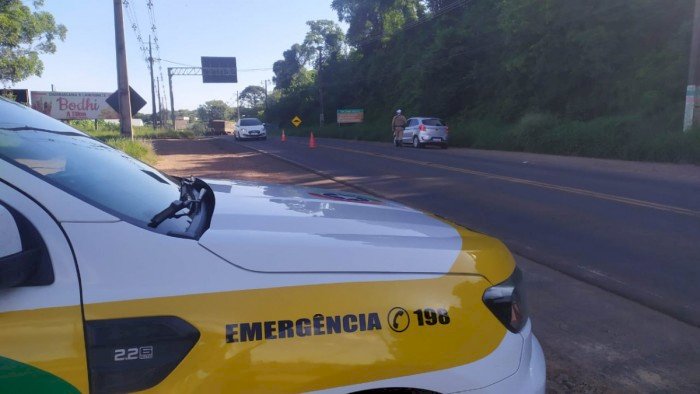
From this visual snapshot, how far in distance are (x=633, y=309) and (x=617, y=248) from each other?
223 centimetres

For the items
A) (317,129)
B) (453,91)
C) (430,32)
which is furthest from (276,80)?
(453,91)

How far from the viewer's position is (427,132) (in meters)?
29.4

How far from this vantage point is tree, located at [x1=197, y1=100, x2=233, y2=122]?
515 ft

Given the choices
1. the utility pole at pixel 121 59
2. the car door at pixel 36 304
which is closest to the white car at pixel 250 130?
the utility pole at pixel 121 59

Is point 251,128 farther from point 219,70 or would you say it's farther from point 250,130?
point 219,70

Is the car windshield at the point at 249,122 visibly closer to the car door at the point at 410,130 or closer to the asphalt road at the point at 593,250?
the car door at the point at 410,130

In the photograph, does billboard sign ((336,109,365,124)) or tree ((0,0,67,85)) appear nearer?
tree ((0,0,67,85))

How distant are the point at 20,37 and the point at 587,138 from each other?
26675 millimetres

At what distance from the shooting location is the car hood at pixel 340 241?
1.98 m

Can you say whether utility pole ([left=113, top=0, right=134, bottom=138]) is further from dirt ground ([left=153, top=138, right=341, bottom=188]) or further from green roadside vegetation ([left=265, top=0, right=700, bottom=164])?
green roadside vegetation ([left=265, top=0, right=700, bottom=164])

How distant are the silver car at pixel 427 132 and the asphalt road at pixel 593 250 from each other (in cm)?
1277

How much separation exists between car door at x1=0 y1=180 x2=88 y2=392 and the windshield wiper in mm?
377

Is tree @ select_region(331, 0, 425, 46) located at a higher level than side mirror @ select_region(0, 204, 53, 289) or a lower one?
higher

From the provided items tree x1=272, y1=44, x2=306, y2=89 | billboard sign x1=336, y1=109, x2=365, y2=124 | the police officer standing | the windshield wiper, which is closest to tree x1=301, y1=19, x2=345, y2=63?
tree x1=272, y1=44, x2=306, y2=89
